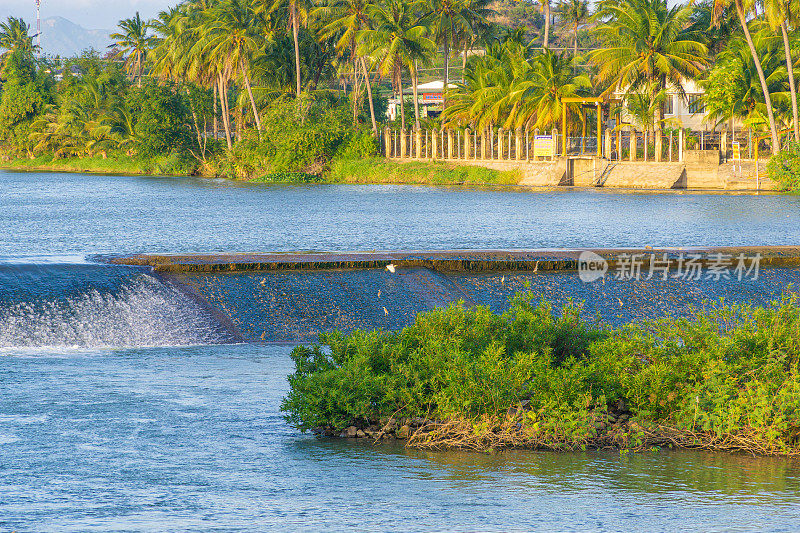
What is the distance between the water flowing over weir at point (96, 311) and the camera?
15.2 meters

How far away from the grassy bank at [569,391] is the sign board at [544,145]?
154ft

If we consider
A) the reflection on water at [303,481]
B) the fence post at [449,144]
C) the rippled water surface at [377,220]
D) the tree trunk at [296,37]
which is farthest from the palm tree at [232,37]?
the reflection on water at [303,481]

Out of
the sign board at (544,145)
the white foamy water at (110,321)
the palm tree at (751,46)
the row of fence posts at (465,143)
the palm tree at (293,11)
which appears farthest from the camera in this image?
the palm tree at (293,11)

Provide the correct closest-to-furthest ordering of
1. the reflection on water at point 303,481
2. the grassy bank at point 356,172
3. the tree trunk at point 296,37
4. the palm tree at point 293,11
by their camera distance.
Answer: the reflection on water at point 303,481
the grassy bank at point 356,172
the tree trunk at point 296,37
the palm tree at point 293,11

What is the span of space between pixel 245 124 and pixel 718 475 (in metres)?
72.0

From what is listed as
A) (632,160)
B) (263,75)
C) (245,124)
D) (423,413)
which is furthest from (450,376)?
(245,124)

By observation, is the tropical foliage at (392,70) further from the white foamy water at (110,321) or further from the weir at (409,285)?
the white foamy water at (110,321)

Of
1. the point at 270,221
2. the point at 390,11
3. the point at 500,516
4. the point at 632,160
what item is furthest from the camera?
the point at 390,11

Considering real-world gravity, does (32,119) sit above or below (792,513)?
above

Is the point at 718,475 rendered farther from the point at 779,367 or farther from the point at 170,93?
the point at 170,93

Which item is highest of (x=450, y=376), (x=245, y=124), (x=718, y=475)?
(x=245, y=124)

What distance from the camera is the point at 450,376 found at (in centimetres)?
964

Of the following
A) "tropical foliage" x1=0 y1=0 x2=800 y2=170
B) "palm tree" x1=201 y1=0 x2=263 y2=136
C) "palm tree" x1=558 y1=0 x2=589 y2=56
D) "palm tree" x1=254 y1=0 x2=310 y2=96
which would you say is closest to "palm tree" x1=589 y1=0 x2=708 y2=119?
"tropical foliage" x1=0 y1=0 x2=800 y2=170

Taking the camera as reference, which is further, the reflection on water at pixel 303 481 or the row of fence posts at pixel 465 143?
the row of fence posts at pixel 465 143
